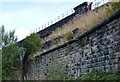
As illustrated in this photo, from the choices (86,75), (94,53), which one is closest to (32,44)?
(86,75)

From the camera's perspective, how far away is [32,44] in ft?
64.0

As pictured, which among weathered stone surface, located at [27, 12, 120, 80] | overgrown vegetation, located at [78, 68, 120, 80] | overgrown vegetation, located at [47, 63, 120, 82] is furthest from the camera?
weathered stone surface, located at [27, 12, 120, 80]

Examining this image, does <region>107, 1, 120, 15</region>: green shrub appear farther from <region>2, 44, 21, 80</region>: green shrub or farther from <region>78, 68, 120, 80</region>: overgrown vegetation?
<region>2, 44, 21, 80</region>: green shrub

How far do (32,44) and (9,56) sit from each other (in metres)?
1.79

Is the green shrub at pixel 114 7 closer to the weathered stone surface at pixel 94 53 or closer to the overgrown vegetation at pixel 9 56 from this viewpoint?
the weathered stone surface at pixel 94 53

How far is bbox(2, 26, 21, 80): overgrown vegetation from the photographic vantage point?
20.0m

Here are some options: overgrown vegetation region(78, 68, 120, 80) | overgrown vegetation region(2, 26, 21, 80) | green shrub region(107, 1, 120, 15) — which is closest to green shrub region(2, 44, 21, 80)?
overgrown vegetation region(2, 26, 21, 80)

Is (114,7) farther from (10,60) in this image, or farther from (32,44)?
(10,60)

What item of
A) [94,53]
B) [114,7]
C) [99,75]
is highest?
[114,7]

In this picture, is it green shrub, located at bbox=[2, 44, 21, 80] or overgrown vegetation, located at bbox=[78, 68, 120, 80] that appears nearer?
overgrown vegetation, located at bbox=[78, 68, 120, 80]

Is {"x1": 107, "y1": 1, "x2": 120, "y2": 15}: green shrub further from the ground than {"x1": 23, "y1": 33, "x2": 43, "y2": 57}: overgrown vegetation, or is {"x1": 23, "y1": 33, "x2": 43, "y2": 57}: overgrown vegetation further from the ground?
{"x1": 23, "y1": 33, "x2": 43, "y2": 57}: overgrown vegetation

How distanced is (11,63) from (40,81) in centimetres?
389

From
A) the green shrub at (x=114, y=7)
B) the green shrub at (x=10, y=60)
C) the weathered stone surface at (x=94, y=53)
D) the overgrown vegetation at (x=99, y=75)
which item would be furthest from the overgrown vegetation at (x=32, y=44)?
the green shrub at (x=114, y=7)

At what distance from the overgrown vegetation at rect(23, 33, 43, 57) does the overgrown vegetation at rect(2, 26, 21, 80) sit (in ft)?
2.50
